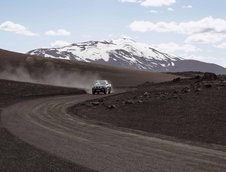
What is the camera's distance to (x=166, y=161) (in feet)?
35.7

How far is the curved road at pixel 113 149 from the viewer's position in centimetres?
1034

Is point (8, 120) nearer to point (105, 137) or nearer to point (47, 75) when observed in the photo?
point (105, 137)

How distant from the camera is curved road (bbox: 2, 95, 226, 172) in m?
10.3

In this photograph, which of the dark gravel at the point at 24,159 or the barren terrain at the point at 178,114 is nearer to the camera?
the dark gravel at the point at 24,159

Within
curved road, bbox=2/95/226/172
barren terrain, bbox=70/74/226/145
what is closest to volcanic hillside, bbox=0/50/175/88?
barren terrain, bbox=70/74/226/145

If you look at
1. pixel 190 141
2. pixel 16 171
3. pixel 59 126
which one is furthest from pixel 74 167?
Result: pixel 59 126

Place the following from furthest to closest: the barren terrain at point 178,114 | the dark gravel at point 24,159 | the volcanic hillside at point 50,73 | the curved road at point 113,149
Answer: the volcanic hillside at point 50,73
the barren terrain at point 178,114
the curved road at point 113,149
the dark gravel at point 24,159

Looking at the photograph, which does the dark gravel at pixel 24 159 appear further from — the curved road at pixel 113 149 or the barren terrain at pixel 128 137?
the curved road at pixel 113 149

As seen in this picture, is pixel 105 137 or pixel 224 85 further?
pixel 224 85

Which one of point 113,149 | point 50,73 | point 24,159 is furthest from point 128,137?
point 50,73

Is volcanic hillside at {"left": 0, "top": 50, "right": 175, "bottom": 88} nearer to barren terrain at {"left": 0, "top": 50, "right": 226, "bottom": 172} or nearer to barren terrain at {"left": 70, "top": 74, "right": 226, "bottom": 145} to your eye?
barren terrain at {"left": 70, "top": 74, "right": 226, "bottom": 145}

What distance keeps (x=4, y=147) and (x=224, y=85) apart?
65.9ft

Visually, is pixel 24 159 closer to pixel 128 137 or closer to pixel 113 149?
pixel 113 149

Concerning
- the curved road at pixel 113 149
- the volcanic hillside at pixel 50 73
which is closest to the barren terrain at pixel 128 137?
the curved road at pixel 113 149
